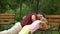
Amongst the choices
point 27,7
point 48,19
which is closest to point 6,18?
point 27,7

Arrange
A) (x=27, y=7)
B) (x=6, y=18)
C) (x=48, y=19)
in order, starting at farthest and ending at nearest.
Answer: (x=6, y=18) < (x=27, y=7) < (x=48, y=19)

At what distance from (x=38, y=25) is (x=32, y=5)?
8.01ft

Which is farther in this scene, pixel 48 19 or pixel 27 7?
pixel 27 7

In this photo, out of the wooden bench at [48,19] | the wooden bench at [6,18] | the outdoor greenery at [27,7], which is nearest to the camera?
the wooden bench at [48,19]

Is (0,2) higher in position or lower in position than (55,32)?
higher

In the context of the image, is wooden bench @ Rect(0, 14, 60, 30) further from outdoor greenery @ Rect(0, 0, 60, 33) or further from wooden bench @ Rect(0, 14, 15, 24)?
outdoor greenery @ Rect(0, 0, 60, 33)

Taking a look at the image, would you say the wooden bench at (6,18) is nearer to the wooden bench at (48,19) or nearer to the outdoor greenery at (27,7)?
the wooden bench at (48,19)

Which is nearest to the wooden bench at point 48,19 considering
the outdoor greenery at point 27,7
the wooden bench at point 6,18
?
the wooden bench at point 6,18

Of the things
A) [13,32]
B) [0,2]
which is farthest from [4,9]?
[13,32]

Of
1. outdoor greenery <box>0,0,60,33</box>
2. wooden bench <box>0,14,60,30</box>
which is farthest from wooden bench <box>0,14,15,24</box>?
outdoor greenery <box>0,0,60,33</box>

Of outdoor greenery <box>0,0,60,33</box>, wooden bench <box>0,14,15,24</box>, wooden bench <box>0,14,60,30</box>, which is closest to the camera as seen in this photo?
wooden bench <box>0,14,60,30</box>

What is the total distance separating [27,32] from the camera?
403 cm

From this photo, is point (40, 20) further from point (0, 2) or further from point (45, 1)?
point (0, 2)

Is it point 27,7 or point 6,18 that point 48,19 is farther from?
point 6,18
